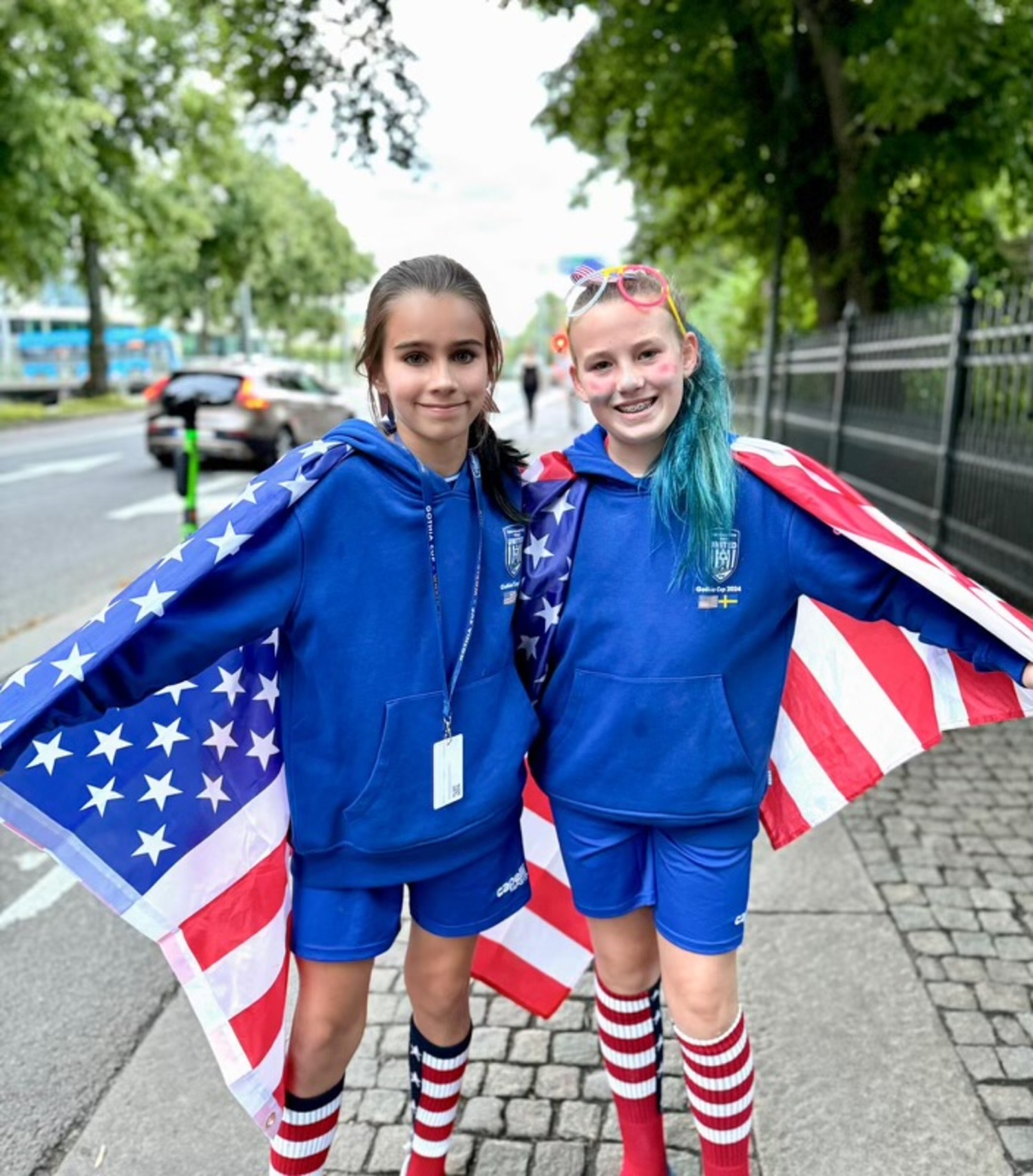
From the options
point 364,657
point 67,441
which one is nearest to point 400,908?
point 364,657

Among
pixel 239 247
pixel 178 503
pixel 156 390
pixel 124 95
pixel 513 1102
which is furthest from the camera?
pixel 239 247

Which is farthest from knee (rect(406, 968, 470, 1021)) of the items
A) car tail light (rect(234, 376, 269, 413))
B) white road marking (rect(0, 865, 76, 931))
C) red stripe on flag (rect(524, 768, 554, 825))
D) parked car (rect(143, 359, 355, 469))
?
car tail light (rect(234, 376, 269, 413))

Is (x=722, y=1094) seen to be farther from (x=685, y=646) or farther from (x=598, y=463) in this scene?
(x=598, y=463)

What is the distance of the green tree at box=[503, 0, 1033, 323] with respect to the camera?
28.4 ft

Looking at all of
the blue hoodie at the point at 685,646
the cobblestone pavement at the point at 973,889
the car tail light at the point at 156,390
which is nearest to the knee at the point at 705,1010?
the blue hoodie at the point at 685,646

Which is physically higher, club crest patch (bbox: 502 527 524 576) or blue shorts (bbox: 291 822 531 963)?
club crest patch (bbox: 502 527 524 576)

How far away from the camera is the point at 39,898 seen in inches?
143

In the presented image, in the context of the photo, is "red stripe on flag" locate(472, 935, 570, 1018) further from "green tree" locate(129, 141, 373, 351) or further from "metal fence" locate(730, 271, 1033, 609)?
"green tree" locate(129, 141, 373, 351)

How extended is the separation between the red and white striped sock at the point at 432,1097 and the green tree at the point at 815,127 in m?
7.26

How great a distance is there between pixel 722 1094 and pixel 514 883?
53 centimetres

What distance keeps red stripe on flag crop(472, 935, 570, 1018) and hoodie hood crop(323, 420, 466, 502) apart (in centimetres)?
117

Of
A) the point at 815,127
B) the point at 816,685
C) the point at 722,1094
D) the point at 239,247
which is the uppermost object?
the point at 239,247

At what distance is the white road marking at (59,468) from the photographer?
15000 millimetres

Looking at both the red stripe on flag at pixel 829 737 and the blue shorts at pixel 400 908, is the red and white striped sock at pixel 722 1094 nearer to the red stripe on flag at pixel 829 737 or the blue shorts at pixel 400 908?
the blue shorts at pixel 400 908
